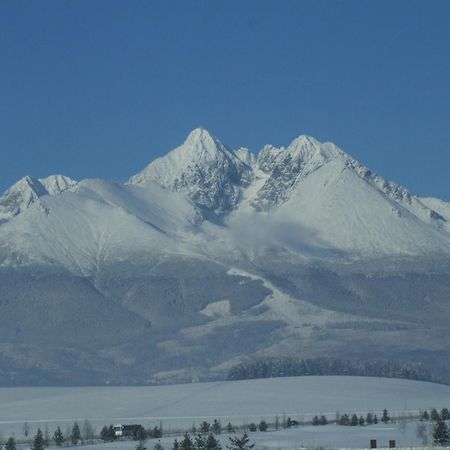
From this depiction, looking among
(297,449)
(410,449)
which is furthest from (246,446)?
(410,449)

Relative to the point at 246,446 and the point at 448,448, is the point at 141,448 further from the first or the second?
the point at 448,448

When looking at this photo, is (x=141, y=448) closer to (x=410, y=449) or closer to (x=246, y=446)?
(x=246, y=446)

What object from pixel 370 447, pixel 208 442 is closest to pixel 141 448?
pixel 208 442

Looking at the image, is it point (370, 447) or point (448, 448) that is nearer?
point (448, 448)

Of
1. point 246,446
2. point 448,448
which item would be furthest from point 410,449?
point 246,446

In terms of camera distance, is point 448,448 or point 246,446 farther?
point 246,446

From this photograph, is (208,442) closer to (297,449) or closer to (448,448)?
(297,449)

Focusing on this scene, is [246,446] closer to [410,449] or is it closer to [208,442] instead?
[208,442]
